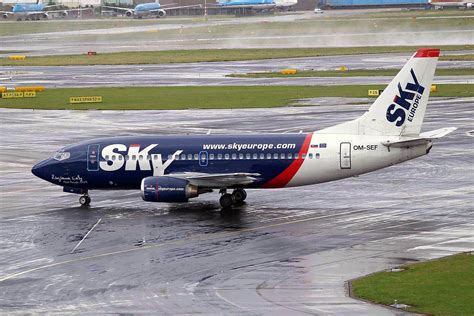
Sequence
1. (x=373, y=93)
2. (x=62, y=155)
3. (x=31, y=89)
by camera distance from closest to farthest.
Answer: (x=62, y=155) < (x=373, y=93) < (x=31, y=89)

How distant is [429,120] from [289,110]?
15.7 meters

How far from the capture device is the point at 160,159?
178 ft

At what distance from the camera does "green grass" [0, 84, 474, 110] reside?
332 feet

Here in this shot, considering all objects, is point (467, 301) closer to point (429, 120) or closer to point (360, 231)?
point (360, 231)

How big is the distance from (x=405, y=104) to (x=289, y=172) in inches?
267

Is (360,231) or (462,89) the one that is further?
(462,89)

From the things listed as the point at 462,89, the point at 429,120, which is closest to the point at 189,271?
the point at 429,120

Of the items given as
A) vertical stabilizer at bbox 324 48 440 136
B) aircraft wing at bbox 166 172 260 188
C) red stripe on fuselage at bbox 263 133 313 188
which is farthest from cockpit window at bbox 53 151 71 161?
vertical stabilizer at bbox 324 48 440 136

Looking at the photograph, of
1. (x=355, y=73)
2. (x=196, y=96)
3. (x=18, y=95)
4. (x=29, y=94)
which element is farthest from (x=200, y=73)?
(x=18, y=95)

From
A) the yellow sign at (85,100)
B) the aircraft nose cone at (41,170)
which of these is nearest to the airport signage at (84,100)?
the yellow sign at (85,100)

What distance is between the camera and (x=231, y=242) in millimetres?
45312

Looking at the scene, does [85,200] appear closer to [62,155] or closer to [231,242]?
[62,155]

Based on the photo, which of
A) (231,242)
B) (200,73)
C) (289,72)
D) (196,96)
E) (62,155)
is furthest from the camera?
(200,73)

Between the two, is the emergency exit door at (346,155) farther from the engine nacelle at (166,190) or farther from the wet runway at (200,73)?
the wet runway at (200,73)
